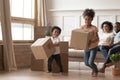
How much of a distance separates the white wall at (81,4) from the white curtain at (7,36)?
1734 millimetres

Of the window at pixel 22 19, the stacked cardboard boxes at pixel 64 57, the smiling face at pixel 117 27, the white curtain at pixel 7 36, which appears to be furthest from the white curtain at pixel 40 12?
the smiling face at pixel 117 27

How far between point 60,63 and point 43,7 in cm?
192

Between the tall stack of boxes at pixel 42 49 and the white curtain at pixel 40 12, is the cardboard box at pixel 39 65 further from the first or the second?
the white curtain at pixel 40 12

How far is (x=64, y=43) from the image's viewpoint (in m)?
5.07

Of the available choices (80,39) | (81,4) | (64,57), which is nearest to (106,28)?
(64,57)

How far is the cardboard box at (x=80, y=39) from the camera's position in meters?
4.03

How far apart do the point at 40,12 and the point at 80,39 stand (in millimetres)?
2584

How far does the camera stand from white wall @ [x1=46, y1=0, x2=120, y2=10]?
6.17 metres

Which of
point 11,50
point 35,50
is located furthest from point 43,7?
point 35,50

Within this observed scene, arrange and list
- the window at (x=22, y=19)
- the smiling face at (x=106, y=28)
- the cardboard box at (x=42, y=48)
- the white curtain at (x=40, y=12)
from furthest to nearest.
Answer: the white curtain at (x=40, y=12)
the window at (x=22, y=19)
the smiling face at (x=106, y=28)
the cardboard box at (x=42, y=48)

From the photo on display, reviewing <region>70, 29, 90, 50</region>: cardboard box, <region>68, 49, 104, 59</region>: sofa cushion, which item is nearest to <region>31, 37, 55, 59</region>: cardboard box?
<region>70, 29, 90, 50</region>: cardboard box

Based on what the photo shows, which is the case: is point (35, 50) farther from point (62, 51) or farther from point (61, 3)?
point (61, 3)

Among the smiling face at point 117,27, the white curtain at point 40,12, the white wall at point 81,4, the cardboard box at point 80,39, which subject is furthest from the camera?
the white curtain at point 40,12

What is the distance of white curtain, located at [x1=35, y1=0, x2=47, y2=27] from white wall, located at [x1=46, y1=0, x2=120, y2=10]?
0.26 meters
